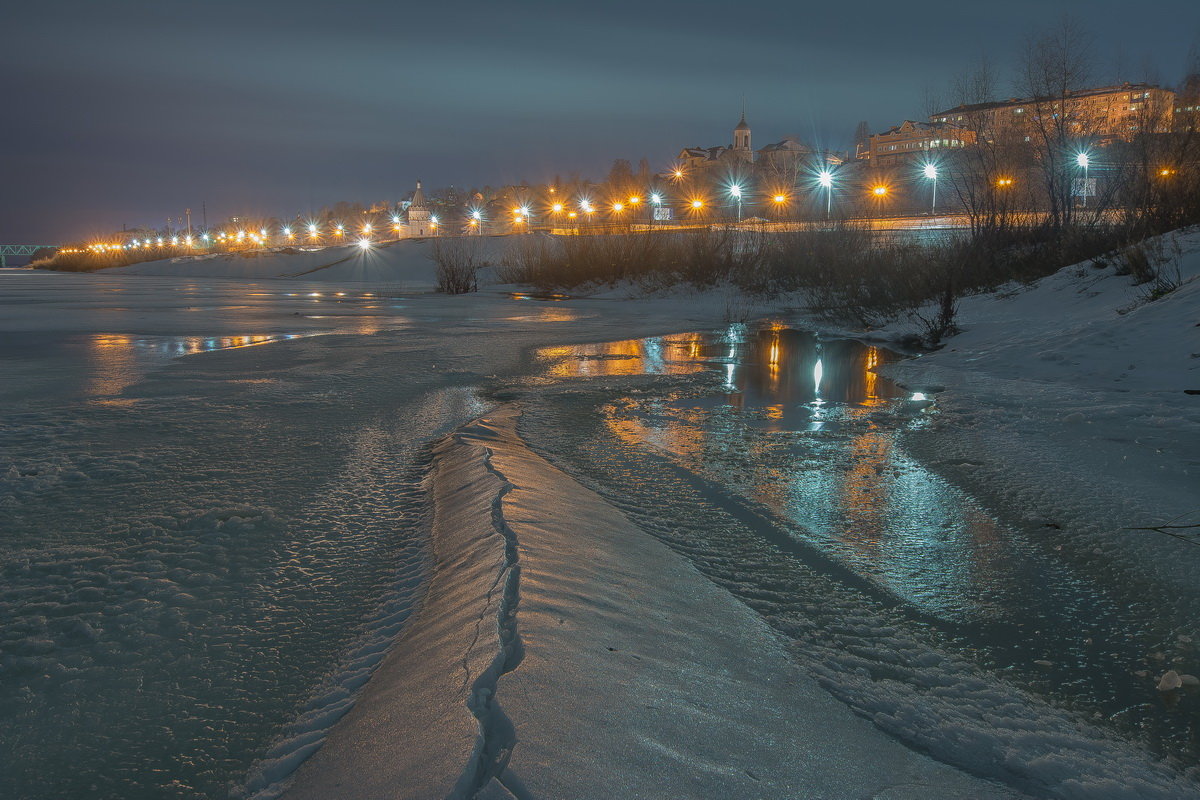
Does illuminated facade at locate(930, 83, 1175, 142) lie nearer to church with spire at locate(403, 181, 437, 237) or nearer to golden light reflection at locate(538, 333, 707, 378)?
golden light reflection at locate(538, 333, 707, 378)

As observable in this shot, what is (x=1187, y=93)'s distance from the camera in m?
17.6

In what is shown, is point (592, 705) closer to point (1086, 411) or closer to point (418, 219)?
point (1086, 411)

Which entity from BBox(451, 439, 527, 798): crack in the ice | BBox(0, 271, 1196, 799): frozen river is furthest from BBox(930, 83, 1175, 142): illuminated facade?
BBox(451, 439, 527, 798): crack in the ice

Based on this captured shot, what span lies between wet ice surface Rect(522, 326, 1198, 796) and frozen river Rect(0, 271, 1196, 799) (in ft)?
0.05

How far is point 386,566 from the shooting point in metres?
3.70

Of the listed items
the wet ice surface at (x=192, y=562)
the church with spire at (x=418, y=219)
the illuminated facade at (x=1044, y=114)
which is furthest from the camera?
the church with spire at (x=418, y=219)

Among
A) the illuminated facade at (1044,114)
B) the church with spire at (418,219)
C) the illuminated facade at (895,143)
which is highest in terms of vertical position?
the illuminated facade at (895,143)

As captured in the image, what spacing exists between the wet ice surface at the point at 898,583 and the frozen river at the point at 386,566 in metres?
0.01

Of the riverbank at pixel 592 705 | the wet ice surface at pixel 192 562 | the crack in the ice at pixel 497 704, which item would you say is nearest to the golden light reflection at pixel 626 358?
the wet ice surface at pixel 192 562

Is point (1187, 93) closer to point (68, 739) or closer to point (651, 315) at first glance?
point (651, 315)

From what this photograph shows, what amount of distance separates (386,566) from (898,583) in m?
2.34

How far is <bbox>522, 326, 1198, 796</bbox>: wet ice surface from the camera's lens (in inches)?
99.3

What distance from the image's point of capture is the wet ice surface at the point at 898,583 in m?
2.52

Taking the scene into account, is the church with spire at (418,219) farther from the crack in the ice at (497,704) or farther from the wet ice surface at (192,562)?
the crack in the ice at (497,704)
